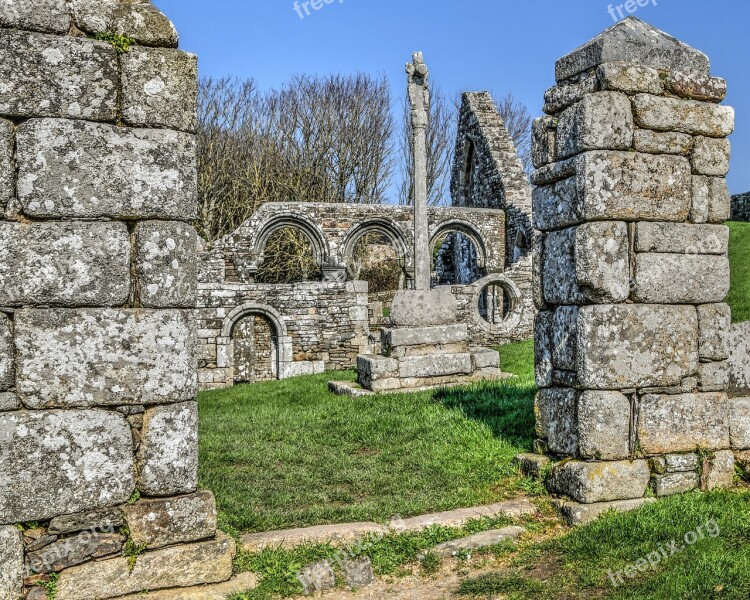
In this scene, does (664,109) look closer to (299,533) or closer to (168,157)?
(168,157)

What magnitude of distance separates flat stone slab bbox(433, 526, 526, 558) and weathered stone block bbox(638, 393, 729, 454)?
3.37ft

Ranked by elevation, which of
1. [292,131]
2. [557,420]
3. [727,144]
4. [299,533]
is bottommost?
[299,533]

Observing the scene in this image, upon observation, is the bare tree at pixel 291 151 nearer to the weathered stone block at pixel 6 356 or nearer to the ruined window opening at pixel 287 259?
the ruined window opening at pixel 287 259

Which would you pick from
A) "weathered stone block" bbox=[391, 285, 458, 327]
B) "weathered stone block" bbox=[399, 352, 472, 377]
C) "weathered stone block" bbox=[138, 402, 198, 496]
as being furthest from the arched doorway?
"weathered stone block" bbox=[138, 402, 198, 496]

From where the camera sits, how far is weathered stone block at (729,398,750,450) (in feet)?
16.4

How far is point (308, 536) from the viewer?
14.0 ft

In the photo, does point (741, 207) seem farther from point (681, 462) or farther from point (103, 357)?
point (103, 357)

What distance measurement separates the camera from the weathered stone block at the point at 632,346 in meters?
4.63

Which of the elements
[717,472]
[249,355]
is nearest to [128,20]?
[717,472]

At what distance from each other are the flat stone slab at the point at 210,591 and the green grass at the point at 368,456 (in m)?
0.64

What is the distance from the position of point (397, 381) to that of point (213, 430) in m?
3.34

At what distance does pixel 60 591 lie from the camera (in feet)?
11.1

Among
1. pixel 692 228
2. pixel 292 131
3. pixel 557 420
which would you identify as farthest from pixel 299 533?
pixel 292 131

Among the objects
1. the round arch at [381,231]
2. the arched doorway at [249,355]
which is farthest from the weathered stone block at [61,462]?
the round arch at [381,231]
